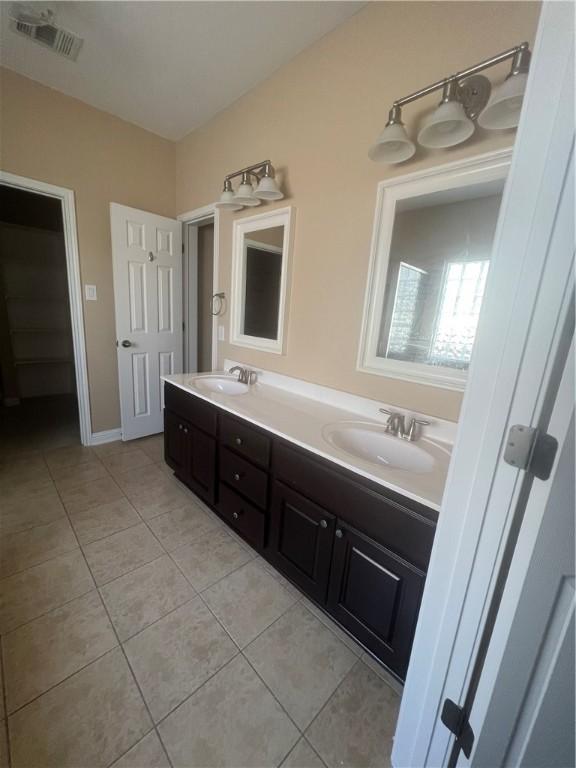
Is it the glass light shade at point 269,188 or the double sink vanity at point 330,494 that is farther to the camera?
the glass light shade at point 269,188

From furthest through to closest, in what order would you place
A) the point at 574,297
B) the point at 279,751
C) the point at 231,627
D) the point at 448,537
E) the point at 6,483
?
the point at 6,483 → the point at 231,627 → the point at 279,751 → the point at 448,537 → the point at 574,297

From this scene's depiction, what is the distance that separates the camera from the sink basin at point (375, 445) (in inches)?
49.7

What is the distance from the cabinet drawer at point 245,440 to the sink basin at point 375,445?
0.99 feet

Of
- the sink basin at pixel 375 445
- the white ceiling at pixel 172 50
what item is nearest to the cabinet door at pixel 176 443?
the sink basin at pixel 375 445

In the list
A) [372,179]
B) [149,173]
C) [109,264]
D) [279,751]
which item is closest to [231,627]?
[279,751]

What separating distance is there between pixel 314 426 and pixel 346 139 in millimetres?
1432

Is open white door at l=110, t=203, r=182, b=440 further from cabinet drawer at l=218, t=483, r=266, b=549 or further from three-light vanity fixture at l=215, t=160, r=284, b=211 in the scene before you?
cabinet drawer at l=218, t=483, r=266, b=549

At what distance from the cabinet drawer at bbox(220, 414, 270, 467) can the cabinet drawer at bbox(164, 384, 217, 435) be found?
110 mm

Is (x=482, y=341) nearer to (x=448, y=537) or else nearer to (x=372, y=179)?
(x=448, y=537)

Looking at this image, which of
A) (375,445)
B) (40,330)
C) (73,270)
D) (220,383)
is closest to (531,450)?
(375,445)

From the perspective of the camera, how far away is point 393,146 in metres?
1.25

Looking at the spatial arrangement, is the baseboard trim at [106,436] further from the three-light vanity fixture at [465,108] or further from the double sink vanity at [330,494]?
the three-light vanity fixture at [465,108]

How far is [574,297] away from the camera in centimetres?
50

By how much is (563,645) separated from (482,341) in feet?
Result: 1.82
